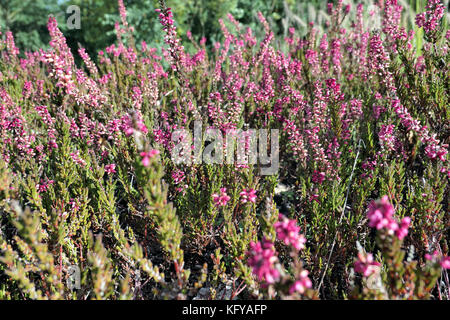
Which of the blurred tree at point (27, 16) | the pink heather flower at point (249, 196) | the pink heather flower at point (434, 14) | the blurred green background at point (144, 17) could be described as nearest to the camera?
the pink heather flower at point (249, 196)

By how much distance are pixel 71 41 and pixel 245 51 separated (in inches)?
367

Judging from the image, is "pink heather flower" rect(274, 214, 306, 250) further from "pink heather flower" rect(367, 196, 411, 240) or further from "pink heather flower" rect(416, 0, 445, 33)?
"pink heather flower" rect(416, 0, 445, 33)

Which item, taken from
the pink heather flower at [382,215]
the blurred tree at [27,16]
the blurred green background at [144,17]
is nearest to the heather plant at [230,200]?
the pink heather flower at [382,215]

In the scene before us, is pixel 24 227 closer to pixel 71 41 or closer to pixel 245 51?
pixel 245 51

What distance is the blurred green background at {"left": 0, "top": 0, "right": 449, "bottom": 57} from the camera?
26.5 feet

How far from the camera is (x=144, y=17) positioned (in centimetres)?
826

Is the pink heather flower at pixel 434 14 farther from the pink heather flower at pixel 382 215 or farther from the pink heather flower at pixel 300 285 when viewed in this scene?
the pink heather flower at pixel 300 285

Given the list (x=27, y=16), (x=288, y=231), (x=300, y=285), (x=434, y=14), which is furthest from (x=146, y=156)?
(x=27, y=16)

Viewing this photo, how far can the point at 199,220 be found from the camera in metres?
2.13

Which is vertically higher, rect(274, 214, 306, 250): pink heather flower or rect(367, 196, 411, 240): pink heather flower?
rect(367, 196, 411, 240): pink heather flower

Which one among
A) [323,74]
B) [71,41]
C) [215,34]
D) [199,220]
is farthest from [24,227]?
[71,41]

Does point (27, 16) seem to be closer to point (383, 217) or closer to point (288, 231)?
point (288, 231)

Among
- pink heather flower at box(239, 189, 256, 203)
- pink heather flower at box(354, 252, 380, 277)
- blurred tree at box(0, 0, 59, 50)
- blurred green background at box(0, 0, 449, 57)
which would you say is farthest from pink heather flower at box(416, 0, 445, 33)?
blurred tree at box(0, 0, 59, 50)

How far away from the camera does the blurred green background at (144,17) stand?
26.5ft
